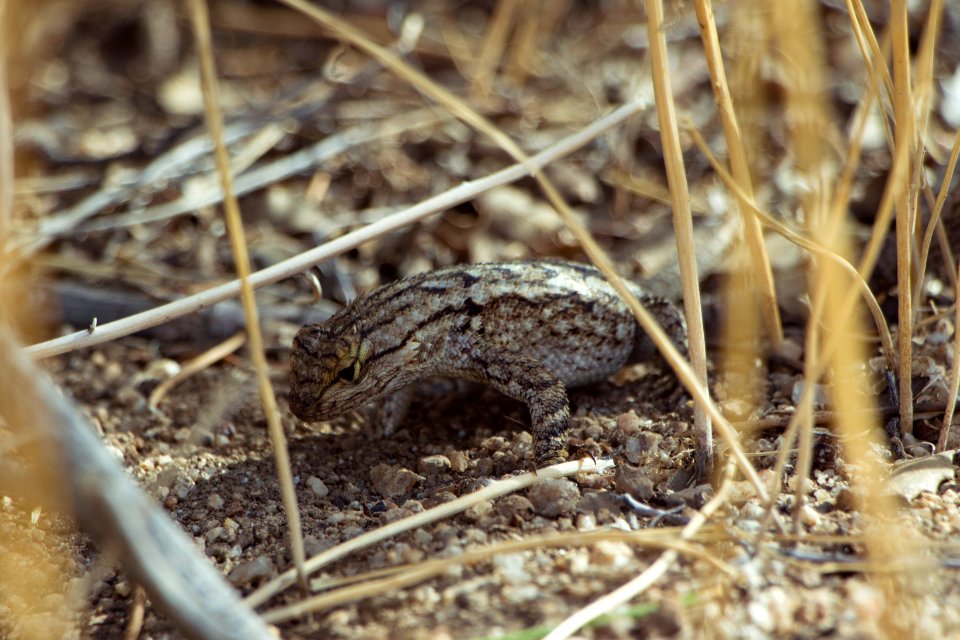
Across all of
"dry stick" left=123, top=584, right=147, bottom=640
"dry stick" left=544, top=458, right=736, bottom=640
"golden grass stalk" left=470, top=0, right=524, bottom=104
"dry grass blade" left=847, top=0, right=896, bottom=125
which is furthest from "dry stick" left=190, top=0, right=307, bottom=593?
"golden grass stalk" left=470, top=0, right=524, bottom=104

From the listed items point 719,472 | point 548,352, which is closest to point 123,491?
point 719,472

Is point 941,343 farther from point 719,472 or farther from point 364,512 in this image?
point 364,512

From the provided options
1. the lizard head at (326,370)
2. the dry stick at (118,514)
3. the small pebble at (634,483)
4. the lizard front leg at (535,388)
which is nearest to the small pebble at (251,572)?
the dry stick at (118,514)

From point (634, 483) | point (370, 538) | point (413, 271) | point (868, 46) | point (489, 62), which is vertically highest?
point (868, 46)

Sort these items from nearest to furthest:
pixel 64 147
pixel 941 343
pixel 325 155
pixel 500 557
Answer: pixel 500 557, pixel 941 343, pixel 325 155, pixel 64 147

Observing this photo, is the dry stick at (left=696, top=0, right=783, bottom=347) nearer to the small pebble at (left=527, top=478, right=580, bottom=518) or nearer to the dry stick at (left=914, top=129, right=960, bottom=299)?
the dry stick at (left=914, top=129, right=960, bottom=299)

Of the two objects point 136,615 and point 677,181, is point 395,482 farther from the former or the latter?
point 677,181

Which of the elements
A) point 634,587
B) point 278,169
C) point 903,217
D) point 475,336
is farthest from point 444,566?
point 278,169
